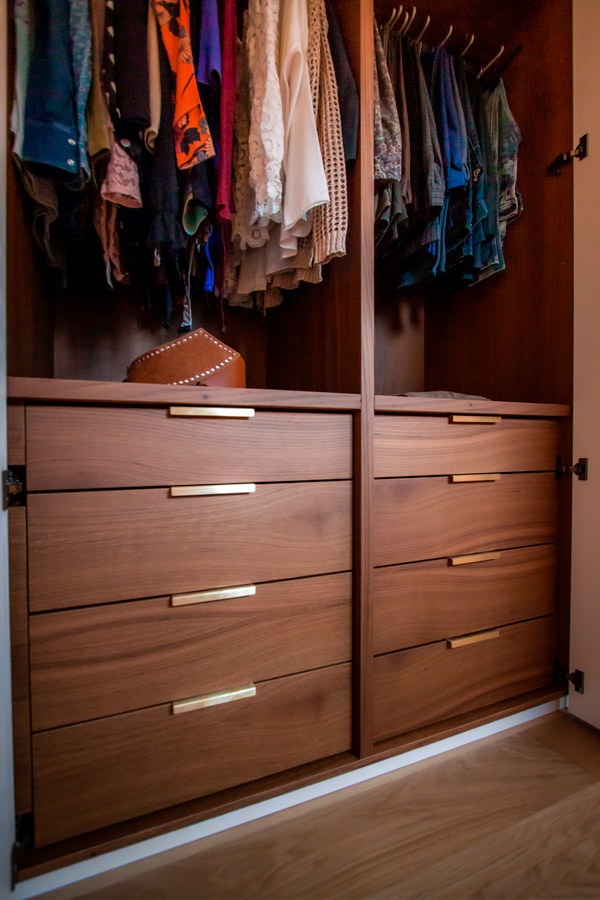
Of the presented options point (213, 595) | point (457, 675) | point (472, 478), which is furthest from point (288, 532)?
point (457, 675)

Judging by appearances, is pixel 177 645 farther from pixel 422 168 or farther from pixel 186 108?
pixel 422 168

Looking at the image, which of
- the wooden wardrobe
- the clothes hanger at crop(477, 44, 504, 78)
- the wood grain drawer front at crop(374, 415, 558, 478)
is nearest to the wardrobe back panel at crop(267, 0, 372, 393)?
the wooden wardrobe

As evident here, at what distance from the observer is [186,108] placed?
0.94 m

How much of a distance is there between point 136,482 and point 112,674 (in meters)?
0.35

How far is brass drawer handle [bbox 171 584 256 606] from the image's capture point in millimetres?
863

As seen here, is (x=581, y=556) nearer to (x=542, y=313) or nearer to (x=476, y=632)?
(x=476, y=632)

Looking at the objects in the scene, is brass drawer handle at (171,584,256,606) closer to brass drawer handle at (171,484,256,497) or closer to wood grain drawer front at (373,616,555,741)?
brass drawer handle at (171,484,256,497)

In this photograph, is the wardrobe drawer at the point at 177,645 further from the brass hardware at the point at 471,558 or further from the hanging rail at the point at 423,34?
the hanging rail at the point at 423,34

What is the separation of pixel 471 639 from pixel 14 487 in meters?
1.11

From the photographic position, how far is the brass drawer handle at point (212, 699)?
2.84 feet

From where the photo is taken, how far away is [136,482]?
0.82m

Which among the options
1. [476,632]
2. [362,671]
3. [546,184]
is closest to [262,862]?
[362,671]

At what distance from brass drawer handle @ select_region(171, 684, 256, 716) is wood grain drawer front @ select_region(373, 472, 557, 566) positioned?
393 mm

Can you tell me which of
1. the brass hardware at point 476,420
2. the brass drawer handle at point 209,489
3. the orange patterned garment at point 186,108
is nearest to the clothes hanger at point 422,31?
the orange patterned garment at point 186,108
